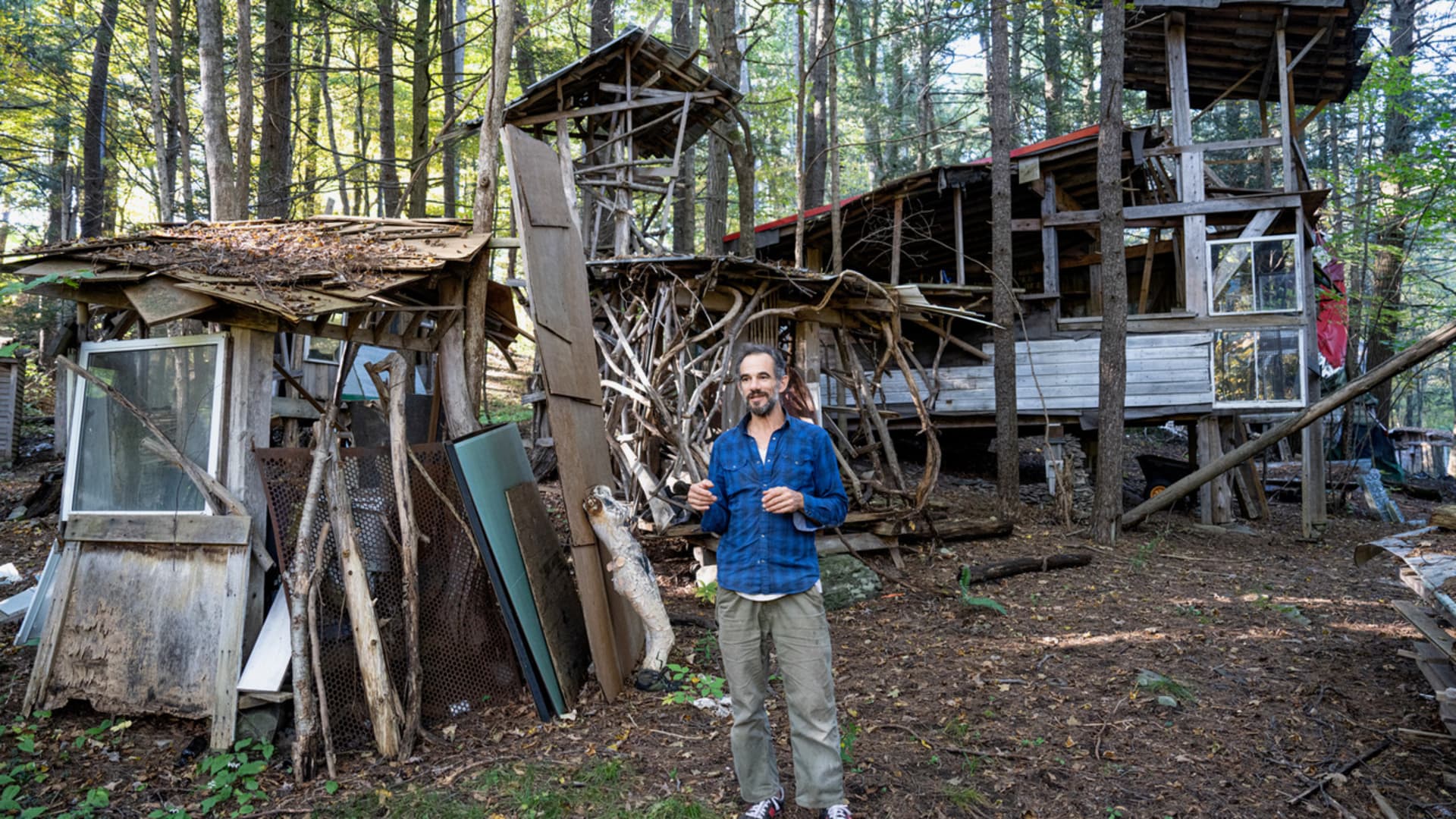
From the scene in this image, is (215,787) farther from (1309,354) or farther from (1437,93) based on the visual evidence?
(1437,93)

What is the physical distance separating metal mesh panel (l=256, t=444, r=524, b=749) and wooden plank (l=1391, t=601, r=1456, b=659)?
18.6ft

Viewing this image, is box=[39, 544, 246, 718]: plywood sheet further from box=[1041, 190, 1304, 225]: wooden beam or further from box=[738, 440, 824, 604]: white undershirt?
box=[1041, 190, 1304, 225]: wooden beam

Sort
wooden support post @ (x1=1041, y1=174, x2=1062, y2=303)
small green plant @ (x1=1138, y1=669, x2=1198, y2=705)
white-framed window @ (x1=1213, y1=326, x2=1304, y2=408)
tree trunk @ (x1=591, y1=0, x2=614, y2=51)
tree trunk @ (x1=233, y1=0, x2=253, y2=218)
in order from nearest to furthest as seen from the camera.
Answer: small green plant @ (x1=1138, y1=669, x2=1198, y2=705) → tree trunk @ (x1=233, y1=0, x2=253, y2=218) → white-framed window @ (x1=1213, y1=326, x2=1304, y2=408) → wooden support post @ (x1=1041, y1=174, x2=1062, y2=303) → tree trunk @ (x1=591, y1=0, x2=614, y2=51)

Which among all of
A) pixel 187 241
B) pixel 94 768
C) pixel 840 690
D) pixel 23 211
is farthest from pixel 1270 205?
pixel 23 211

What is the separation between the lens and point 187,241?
5480 millimetres

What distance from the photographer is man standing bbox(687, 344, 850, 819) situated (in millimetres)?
3439

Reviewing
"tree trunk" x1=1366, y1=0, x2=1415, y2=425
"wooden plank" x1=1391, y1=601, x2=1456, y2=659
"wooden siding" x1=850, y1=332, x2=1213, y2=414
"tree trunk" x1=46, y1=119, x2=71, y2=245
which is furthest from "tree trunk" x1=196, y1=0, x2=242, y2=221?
"tree trunk" x1=1366, y1=0, x2=1415, y2=425

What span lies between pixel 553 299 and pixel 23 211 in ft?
93.1

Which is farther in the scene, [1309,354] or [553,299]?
[1309,354]

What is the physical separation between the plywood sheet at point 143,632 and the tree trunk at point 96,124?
38.8ft

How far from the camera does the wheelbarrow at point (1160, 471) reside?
1491 centimetres

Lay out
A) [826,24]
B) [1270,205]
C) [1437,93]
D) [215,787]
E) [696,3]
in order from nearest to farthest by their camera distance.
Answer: [215,787] < [1270,205] < [826,24] < [696,3] < [1437,93]

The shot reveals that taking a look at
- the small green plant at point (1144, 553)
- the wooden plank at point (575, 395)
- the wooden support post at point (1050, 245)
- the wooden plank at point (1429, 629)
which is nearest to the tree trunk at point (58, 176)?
the wooden plank at point (575, 395)

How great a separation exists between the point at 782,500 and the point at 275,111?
10.9 m
